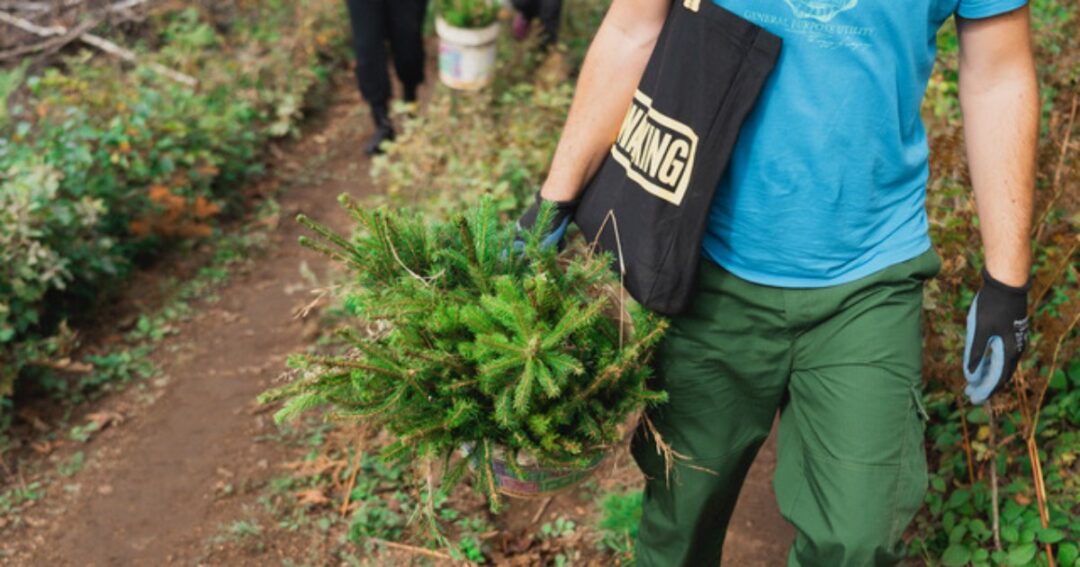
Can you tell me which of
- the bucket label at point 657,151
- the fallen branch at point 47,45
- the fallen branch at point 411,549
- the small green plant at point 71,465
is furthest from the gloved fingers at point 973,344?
the fallen branch at point 47,45

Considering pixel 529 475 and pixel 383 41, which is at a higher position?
pixel 529 475

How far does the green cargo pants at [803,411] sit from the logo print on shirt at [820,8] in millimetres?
571

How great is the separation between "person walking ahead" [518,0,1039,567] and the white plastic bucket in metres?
3.94

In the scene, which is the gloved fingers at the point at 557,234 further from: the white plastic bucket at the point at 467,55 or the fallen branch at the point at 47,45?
the fallen branch at the point at 47,45

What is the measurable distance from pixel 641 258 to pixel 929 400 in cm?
167

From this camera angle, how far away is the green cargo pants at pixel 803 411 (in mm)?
2172

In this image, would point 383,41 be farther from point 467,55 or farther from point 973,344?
point 973,344

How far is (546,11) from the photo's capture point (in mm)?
6703

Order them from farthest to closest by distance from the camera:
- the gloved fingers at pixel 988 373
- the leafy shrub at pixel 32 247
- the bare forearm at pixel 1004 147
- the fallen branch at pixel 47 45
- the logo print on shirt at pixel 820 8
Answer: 1. the fallen branch at pixel 47 45
2. the leafy shrub at pixel 32 247
3. the gloved fingers at pixel 988 373
4. the bare forearm at pixel 1004 147
5. the logo print on shirt at pixel 820 8

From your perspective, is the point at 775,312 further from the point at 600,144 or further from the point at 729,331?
the point at 600,144

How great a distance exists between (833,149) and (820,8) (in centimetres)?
29

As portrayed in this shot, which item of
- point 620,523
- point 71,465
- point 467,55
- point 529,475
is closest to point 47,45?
point 467,55

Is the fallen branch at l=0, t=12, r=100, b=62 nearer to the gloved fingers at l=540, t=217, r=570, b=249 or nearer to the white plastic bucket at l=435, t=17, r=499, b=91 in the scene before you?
the white plastic bucket at l=435, t=17, r=499, b=91

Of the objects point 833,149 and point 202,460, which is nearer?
point 833,149
